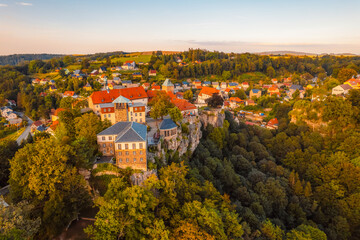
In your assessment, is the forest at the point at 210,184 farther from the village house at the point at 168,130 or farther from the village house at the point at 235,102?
the village house at the point at 235,102

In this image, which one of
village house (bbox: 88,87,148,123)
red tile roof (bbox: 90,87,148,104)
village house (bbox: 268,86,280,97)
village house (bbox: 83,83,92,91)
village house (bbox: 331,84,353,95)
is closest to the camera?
village house (bbox: 88,87,148,123)

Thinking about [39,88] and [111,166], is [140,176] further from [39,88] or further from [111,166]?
[39,88]

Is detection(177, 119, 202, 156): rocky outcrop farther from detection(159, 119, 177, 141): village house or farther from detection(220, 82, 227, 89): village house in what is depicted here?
detection(220, 82, 227, 89): village house

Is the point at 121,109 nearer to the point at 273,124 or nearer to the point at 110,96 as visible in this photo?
the point at 110,96

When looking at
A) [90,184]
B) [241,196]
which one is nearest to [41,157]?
[90,184]

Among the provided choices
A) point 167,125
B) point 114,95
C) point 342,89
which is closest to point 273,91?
point 342,89

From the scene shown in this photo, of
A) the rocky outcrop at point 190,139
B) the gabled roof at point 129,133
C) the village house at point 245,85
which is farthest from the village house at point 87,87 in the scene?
the village house at point 245,85

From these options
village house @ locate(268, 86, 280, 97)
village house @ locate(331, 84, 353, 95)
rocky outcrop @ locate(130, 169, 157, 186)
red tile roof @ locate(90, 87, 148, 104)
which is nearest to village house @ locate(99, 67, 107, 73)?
red tile roof @ locate(90, 87, 148, 104)
